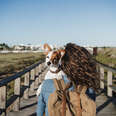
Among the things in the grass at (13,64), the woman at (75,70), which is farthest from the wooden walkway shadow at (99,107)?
the grass at (13,64)

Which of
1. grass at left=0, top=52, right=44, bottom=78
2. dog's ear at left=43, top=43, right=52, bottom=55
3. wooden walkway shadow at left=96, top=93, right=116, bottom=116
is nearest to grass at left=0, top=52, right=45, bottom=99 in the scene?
grass at left=0, top=52, right=44, bottom=78

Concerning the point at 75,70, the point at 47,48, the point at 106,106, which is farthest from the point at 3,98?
the point at 106,106

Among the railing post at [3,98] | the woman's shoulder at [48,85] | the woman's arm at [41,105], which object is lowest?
the railing post at [3,98]

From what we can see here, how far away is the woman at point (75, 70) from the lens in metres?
1.57

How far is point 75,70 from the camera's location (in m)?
1.58

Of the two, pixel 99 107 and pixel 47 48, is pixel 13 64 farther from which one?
pixel 47 48

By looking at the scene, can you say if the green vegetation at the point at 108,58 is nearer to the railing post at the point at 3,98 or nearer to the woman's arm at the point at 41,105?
the railing post at the point at 3,98

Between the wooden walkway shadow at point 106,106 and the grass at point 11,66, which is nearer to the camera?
the wooden walkway shadow at point 106,106

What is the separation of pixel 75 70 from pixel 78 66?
42 mm

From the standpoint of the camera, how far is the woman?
1571 mm

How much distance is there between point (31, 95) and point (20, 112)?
1610 mm

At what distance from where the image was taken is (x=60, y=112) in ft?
4.75

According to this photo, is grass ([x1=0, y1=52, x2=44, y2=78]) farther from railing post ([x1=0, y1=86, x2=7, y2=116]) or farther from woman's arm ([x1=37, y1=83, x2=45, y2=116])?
woman's arm ([x1=37, y1=83, x2=45, y2=116])

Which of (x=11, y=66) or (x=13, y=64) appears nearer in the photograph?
(x=11, y=66)
